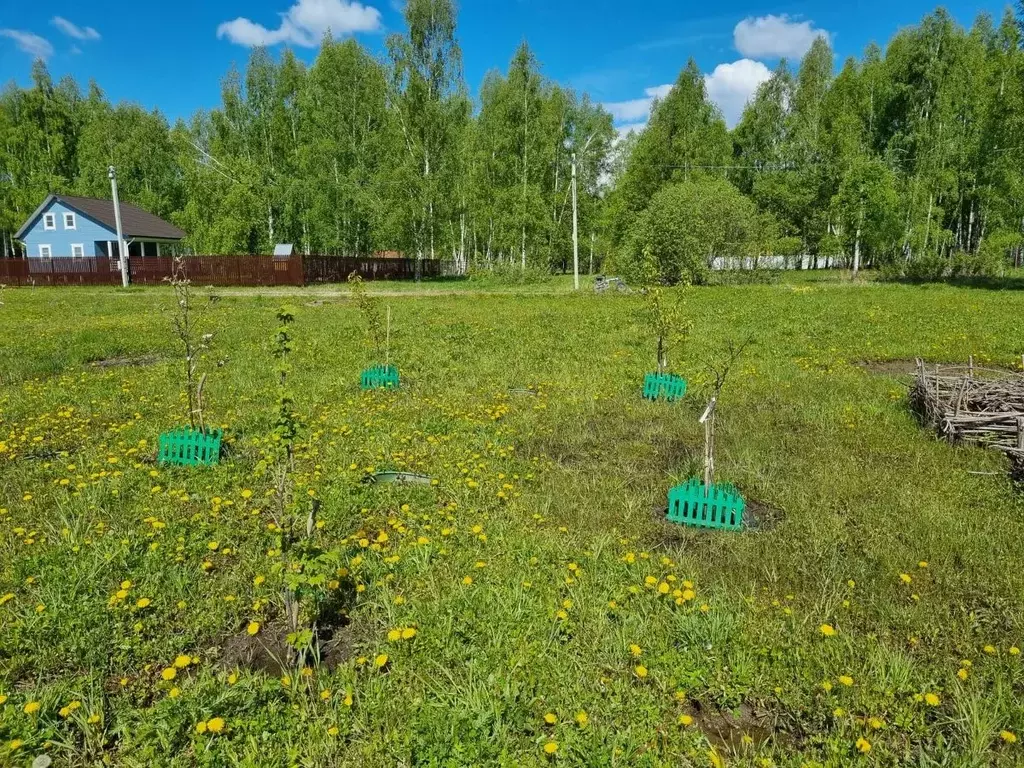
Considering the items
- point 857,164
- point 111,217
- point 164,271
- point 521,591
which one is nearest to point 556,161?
point 857,164

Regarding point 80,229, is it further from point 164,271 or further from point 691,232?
point 691,232

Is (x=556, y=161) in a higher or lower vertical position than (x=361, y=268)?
higher

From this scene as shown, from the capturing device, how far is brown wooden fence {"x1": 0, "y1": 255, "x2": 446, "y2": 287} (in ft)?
115

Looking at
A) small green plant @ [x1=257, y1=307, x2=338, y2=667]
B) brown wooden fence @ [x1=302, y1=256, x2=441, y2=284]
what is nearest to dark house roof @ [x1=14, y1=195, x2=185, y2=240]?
brown wooden fence @ [x1=302, y1=256, x2=441, y2=284]

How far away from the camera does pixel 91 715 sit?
105 inches

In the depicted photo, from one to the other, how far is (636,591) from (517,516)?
1.32 meters

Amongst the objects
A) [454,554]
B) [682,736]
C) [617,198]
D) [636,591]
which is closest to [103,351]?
[454,554]

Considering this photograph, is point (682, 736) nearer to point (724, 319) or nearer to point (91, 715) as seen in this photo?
point (91, 715)

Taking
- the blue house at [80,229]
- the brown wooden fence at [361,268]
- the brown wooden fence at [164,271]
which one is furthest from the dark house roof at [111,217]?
the brown wooden fence at [361,268]

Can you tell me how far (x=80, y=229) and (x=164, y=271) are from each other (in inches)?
590

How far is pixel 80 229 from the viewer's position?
43.8 meters

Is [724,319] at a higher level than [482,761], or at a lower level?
higher

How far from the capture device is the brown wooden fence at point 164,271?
34.9 metres

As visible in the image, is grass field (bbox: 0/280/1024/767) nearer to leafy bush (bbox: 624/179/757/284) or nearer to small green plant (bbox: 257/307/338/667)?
small green plant (bbox: 257/307/338/667)
